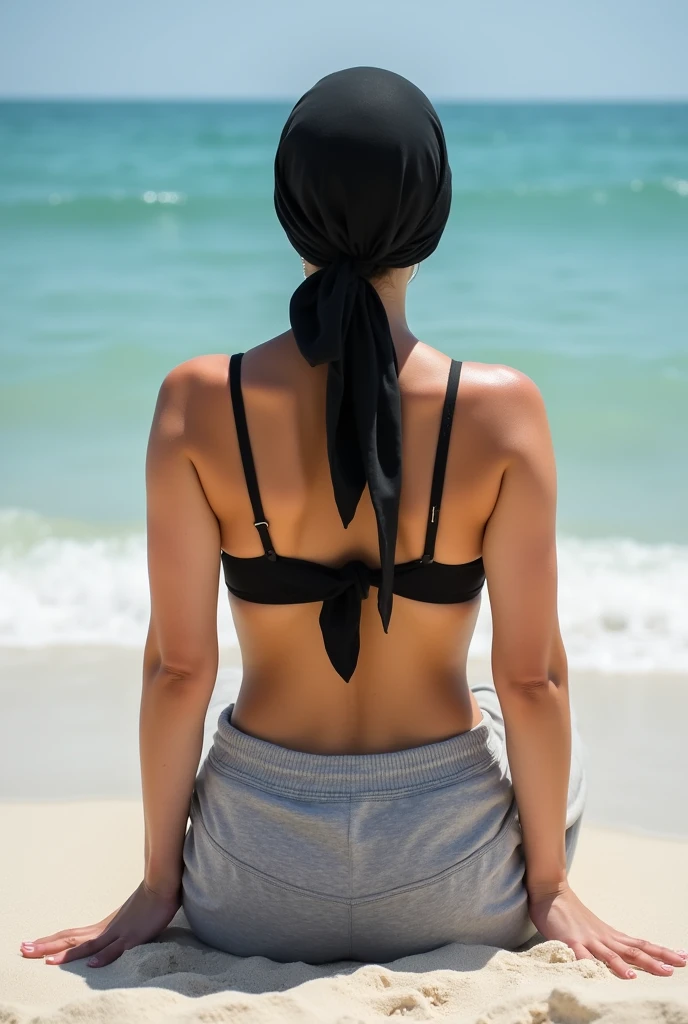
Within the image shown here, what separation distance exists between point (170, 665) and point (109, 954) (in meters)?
0.52

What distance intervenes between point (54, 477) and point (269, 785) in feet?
15.5

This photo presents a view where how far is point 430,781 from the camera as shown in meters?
1.75

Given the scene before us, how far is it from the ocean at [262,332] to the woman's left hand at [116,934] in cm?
200

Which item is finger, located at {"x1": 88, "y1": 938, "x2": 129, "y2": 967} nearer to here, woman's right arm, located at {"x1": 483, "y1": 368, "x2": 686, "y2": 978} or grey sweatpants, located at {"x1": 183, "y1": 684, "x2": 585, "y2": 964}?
grey sweatpants, located at {"x1": 183, "y1": 684, "x2": 585, "y2": 964}

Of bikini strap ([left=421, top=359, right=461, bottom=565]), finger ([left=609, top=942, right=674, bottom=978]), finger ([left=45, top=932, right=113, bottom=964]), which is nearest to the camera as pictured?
bikini strap ([left=421, top=359, right=461, bottom=565])

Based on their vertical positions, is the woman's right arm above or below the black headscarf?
below

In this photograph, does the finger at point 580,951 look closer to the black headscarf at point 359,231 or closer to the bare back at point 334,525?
the bare back at point 334,525

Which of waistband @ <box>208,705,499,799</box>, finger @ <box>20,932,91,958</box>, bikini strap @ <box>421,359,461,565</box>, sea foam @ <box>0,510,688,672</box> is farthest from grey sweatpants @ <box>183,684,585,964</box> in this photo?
sea foam @ <box>0,510,688,672</box>

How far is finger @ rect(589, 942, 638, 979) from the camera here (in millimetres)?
1683

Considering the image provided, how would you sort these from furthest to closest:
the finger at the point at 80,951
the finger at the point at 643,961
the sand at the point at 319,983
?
the finger at the point at 80,951 → the finger at the point at 643,961 → the sand at the point at 319,983

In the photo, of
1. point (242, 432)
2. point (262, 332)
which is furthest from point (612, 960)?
point (262, 332)

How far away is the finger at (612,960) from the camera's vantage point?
5.52ft

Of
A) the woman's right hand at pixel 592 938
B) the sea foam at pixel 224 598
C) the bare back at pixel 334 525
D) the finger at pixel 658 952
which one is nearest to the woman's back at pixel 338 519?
the bare back at pixel 334 525

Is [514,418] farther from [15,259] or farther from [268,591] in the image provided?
[15,259]
